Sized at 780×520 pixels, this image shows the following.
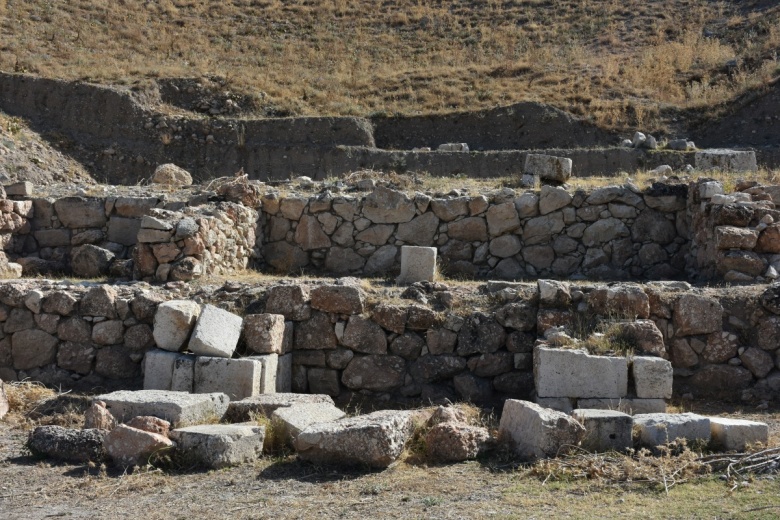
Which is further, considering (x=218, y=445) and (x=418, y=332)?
(x=418, y=332)

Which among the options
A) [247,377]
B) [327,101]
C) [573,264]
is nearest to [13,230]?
[247,377]

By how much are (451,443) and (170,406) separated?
2490 mm

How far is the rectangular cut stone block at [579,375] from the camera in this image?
8.38 m

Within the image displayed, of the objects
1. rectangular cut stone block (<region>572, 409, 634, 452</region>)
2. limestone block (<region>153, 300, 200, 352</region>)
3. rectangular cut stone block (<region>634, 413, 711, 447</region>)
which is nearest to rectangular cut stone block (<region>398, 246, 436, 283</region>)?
limestone block (<region>153, 300, 200, 352</region>)

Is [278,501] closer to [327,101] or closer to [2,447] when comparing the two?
[2,447]

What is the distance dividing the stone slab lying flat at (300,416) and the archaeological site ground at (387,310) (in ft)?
0.11

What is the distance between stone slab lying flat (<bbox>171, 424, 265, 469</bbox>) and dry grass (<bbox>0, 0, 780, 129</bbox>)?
19.4 meters

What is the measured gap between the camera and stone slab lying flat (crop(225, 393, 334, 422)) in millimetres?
7832

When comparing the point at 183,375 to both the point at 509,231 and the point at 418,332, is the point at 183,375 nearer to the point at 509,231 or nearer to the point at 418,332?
the point at 418,332

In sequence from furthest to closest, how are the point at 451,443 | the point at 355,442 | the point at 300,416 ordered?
the point at 300,416 < the point at 451,443 < the point at 355,442

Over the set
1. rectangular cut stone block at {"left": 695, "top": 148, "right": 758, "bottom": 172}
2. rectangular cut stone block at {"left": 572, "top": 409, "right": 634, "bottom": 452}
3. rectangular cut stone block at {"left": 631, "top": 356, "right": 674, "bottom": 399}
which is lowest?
rectangular cut stone block at {"left": 572, "top": 409, "right": 634, "bottom": 452}

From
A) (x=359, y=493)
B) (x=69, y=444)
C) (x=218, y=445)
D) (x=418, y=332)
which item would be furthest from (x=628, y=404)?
(x=69, y=444)

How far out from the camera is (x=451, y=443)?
22.9 feet

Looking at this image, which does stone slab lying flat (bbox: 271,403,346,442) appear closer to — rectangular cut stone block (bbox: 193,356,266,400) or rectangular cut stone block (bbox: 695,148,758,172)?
rectangular cut stone block (bbox: 193,356,266,400)
